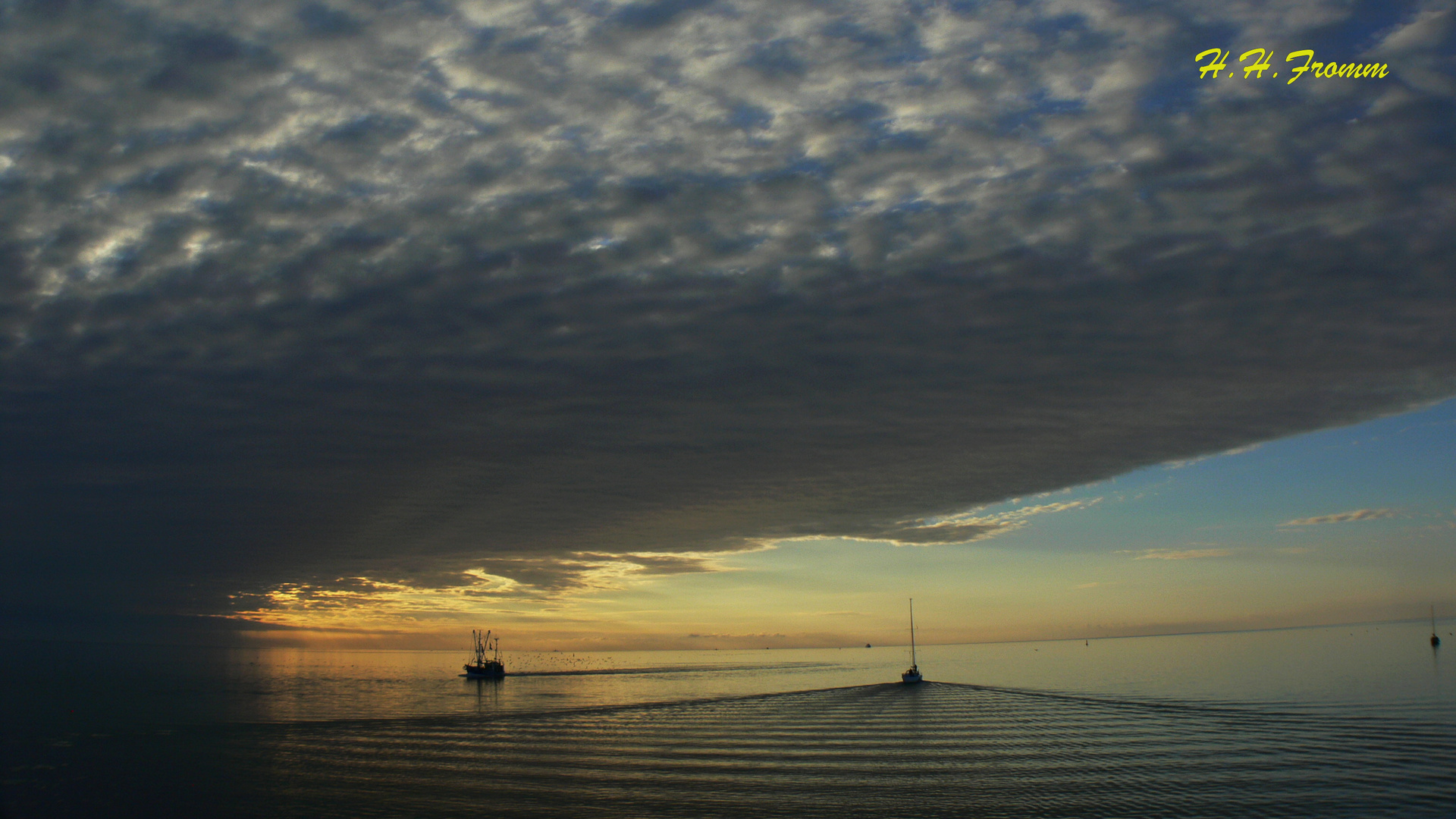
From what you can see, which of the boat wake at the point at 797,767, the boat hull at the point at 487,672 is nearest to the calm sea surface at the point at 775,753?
the boat wake at the point at 797,767

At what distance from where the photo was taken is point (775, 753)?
2255 inches

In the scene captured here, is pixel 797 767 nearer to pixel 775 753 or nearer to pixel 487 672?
pixel 775 753

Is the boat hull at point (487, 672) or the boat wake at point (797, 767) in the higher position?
the boat wake at point (797, 767)

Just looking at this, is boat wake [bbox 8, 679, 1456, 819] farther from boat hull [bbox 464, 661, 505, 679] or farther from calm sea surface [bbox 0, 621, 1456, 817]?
boat hull [bbox 464, 661, 505, 679]

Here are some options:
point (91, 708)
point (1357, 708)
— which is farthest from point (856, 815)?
point (91, 708)

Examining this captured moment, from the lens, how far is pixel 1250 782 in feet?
142

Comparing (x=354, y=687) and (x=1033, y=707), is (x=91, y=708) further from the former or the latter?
(x=1033, y=707)

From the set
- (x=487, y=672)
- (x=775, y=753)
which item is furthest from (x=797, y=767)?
(x=487, y=672)

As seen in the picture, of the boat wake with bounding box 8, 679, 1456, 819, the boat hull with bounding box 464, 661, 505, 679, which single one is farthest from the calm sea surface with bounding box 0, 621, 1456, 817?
the boat hull with bounding box 464, 661, 505, 679

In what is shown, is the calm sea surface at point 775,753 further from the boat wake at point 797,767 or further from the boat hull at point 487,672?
the boat hull at point 487,672

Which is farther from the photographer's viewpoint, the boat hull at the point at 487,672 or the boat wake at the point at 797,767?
the boat hull at the point at 487,672

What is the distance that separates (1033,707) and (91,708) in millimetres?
112443

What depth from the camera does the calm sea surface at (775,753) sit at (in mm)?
41469

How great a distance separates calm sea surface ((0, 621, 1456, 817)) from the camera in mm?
41469
